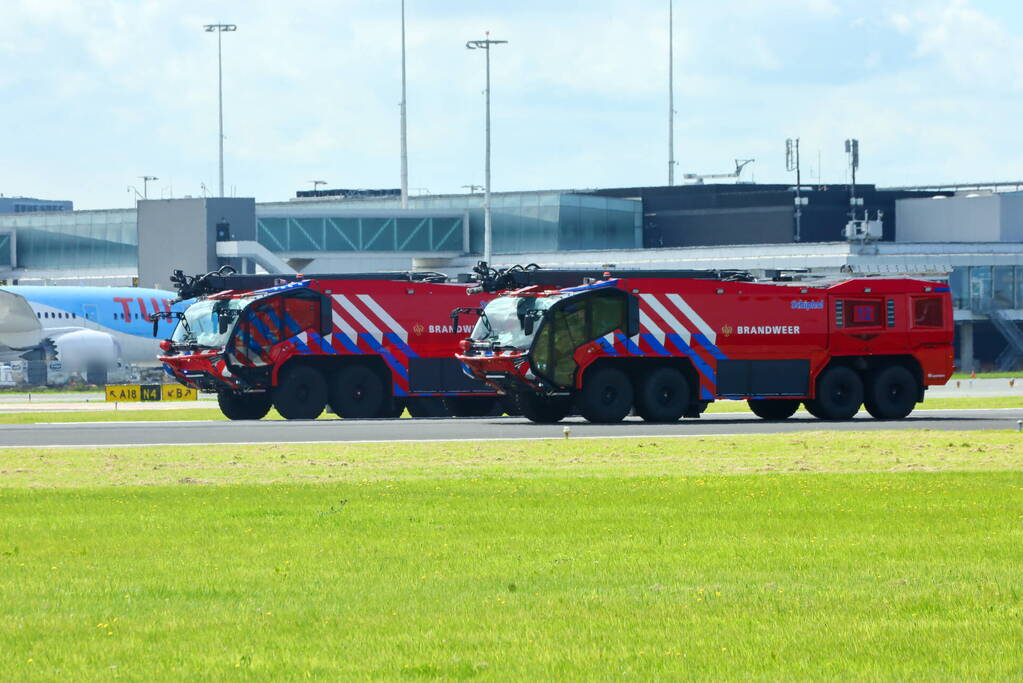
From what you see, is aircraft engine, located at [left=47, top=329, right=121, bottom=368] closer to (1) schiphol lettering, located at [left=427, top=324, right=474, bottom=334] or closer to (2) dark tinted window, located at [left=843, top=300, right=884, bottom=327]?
(1) schiphol lettering, located at [left=427, top=324, right=474, bottom=334]

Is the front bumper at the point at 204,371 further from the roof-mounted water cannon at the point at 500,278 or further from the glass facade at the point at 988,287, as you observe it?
the glass facade at the point at 988,287

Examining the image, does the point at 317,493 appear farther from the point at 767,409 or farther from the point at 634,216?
the point at 634,216

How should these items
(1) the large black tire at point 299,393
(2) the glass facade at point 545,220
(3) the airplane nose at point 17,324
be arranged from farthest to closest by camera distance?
1. (2) the glass facade at point 545,220
2. (3) the airplane nose at point 17,324
3. (1) the large black tire at point 299,393

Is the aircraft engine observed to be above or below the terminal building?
below

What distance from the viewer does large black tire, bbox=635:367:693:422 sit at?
42781mm

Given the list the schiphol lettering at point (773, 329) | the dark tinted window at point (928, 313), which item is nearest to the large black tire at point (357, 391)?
the schiphol lettering at point (773, 329)

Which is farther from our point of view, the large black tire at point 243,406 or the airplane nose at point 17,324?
the airplane nose at point 17,324

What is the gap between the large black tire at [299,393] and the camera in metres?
46.3

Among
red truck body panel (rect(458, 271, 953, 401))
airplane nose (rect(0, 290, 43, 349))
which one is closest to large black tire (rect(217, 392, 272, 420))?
red truck body panel (rect(458, 271, 953, 401))

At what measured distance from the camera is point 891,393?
45.1m

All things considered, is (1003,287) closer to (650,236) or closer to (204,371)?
(650,236)

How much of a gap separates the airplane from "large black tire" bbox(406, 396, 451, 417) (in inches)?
1101

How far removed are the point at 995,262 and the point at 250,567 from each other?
9559 centimetres

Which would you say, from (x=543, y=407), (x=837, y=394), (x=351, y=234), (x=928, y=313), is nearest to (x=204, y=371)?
(x=543, y=407)
